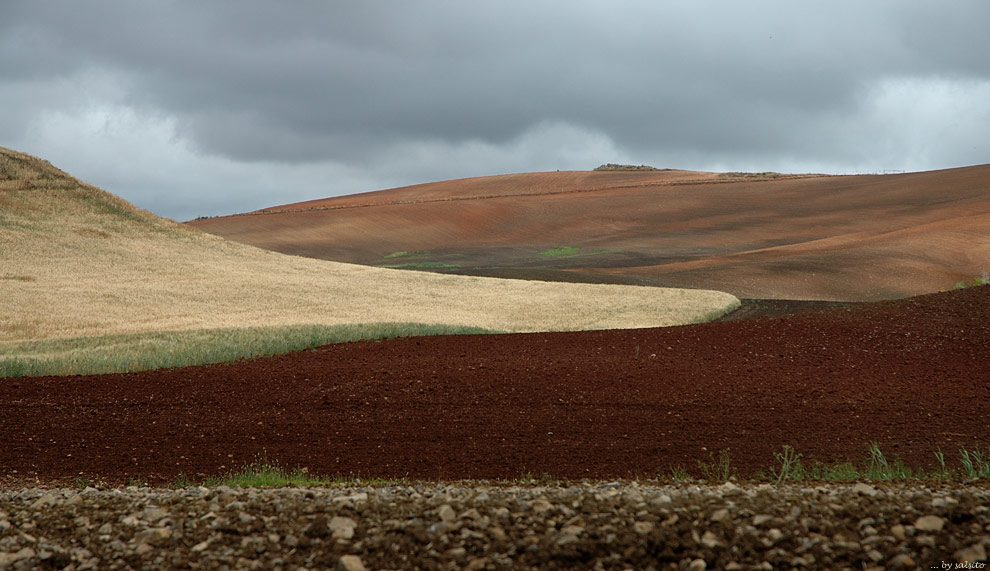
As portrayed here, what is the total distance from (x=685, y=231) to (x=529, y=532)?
5811cm

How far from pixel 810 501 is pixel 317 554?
283cm

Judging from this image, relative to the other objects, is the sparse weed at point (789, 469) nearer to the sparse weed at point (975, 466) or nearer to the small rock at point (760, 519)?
the sparse weed at point (975, 466)

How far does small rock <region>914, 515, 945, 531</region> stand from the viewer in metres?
4.56

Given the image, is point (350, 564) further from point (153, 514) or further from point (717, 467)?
point (717, 467)

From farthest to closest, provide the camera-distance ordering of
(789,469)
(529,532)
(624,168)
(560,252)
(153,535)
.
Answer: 1. (624,168)
2. (560,252)
3. (789,469)
4. (153,535)
5. (529,532)

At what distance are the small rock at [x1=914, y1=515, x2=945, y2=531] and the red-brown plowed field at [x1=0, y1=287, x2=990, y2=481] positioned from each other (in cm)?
394

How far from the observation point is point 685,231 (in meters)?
61.1

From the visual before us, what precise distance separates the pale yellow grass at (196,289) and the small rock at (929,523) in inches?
679

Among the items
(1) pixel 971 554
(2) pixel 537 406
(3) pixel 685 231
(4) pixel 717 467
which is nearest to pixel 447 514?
(1) pixel 971 554

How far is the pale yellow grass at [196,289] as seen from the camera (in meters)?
21.7

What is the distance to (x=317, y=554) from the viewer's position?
4617 millimetres

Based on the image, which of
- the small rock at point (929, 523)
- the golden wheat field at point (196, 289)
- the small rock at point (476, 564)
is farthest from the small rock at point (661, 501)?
the golden wheat field at point (196, 289)

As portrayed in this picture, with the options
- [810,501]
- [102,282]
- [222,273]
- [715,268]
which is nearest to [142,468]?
[810,501]

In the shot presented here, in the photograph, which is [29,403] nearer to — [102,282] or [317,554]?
[317,554]
